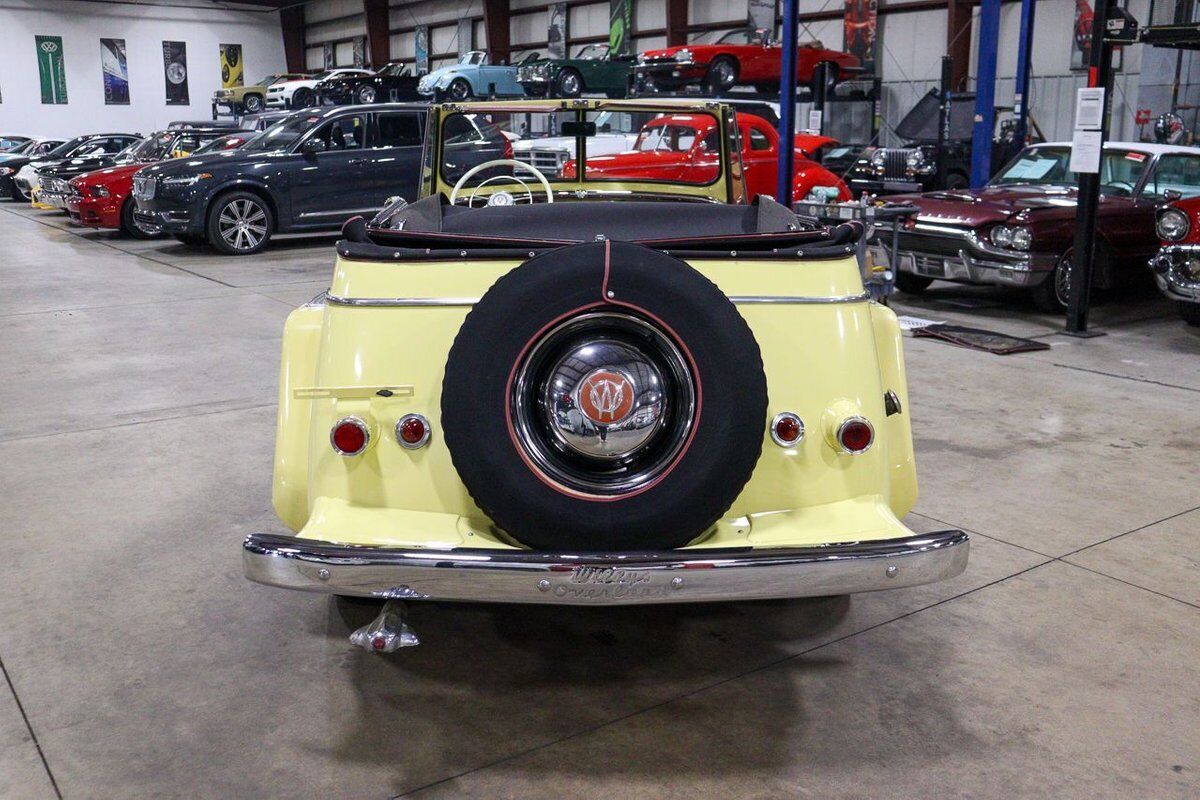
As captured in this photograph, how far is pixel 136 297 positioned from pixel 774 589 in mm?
8588

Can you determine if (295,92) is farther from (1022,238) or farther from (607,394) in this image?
(607,394)

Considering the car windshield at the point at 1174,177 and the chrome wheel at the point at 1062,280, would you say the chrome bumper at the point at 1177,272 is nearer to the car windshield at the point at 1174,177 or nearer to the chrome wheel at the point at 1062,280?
the chrome wheel at the point at 1062,280

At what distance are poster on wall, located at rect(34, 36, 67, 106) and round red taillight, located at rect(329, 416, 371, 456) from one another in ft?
126

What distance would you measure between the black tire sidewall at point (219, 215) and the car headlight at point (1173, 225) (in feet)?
31.0

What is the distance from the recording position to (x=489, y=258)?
2832 mm

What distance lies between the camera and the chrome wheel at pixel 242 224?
12.4 meters

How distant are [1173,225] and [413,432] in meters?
6.44

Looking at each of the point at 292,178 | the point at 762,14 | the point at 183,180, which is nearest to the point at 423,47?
the point at 762,14

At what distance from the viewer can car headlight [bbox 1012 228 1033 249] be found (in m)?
7.94

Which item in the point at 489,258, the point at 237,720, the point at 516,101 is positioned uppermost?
the point at 516,101

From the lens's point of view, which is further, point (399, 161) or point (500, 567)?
point (399, 161)

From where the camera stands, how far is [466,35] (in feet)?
103

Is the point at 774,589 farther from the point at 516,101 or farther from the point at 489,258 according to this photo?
the point at 516,101

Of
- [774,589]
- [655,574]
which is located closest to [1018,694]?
[774,589]
